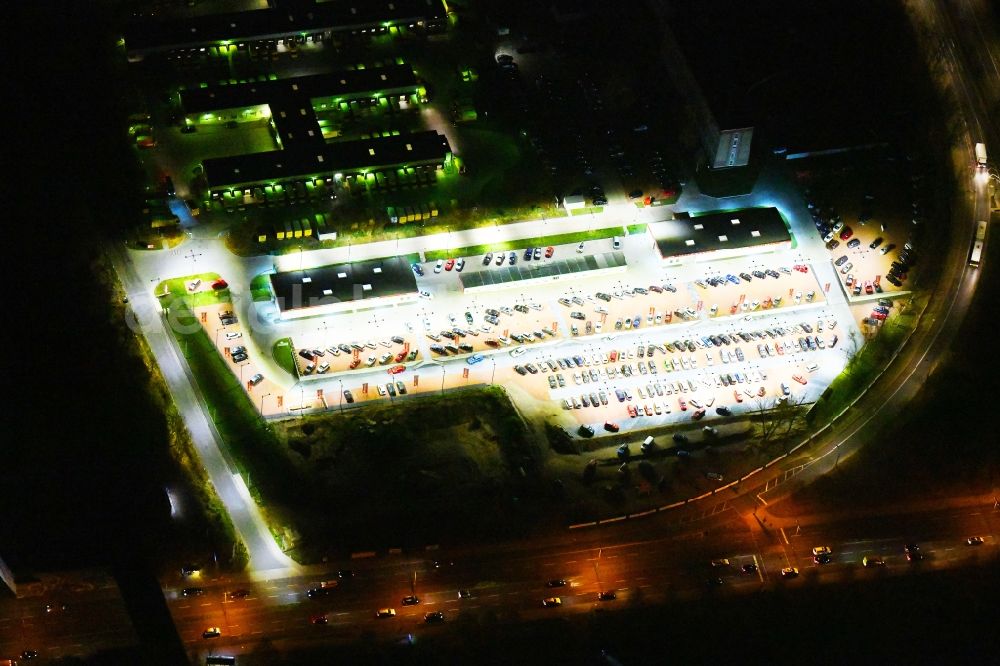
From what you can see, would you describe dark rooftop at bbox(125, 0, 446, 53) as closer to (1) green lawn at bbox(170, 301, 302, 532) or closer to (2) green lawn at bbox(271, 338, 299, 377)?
(1) green lawn at bbox(170, 301, 302, 532)

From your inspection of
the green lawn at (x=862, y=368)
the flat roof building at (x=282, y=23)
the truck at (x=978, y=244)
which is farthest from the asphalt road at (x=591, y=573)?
the flat roof building at (x=282, y=23)

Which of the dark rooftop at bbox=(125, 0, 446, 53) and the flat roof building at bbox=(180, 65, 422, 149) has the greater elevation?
the dark rooftop at bbox=(125, 0, 446, 53)

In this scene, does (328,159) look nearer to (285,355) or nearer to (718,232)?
(285,355)

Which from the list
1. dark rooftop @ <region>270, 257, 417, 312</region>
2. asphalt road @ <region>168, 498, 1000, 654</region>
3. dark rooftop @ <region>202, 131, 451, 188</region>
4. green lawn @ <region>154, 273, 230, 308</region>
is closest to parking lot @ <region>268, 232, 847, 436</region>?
dark rooftop @ <region>270, 257, 417, 312</region>

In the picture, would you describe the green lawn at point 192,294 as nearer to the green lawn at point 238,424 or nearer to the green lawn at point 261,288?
the green lawn at point 238,424

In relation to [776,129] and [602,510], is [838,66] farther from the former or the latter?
[602,510]

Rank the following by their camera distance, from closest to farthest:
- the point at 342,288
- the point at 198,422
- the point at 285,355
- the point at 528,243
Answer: the point at 198,422, the point at 285,355, the point at 342,288, the point at 528,243

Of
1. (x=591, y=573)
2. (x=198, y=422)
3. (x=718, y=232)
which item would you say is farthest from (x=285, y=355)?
(x=718, y=232)
